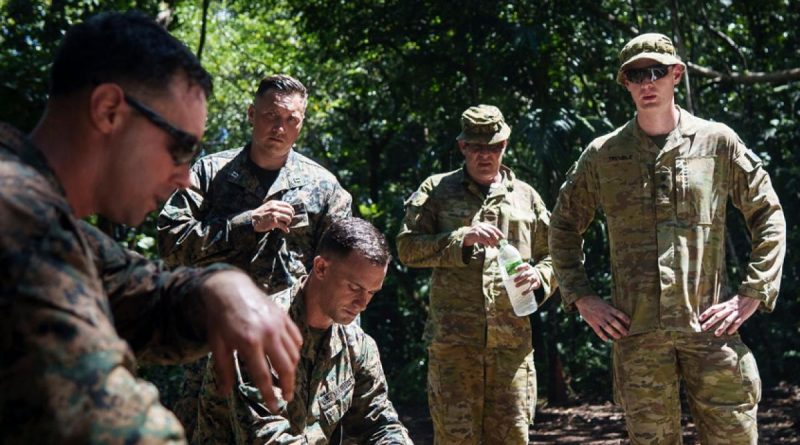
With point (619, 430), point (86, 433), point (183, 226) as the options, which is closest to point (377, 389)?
point (183, 226)

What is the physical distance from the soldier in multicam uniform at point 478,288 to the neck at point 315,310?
2.02 metres

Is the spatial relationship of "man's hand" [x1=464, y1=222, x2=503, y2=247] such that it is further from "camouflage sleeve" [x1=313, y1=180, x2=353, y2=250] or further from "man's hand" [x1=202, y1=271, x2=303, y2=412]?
"man's hand" [x1=202, y1=271, x2=303, y2=412]

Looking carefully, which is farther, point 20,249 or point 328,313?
point 328,313

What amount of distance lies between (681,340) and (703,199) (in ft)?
2.16

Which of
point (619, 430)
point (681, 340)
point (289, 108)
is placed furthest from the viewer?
point (619, 430)

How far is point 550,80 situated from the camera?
36.2 ft

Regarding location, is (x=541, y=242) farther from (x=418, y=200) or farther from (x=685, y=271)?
(x=685, y=271)

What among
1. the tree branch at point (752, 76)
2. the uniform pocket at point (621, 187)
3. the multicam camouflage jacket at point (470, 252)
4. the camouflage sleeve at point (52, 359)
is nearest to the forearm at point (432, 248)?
the multicam camouflage jacket at point (470, 252)

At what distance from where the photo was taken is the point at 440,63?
11.4 meters

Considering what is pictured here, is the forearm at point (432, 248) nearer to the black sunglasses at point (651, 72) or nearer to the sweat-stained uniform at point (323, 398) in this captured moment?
the black sunglasses at point (651, 72)

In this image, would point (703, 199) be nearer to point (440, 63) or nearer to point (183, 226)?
point (183, 226)

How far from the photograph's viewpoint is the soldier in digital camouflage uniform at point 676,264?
517 centimetres

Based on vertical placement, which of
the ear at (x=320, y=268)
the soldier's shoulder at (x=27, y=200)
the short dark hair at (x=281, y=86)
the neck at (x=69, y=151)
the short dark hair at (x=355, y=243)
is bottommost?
the ear at (x=320, y=268)

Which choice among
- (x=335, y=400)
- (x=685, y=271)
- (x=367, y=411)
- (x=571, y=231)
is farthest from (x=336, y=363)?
(x=571, y=231)
